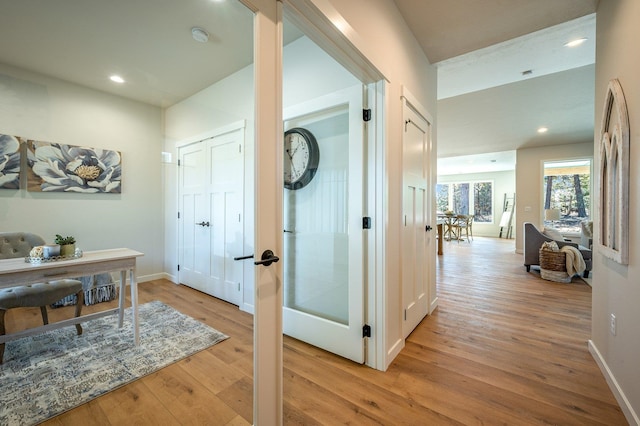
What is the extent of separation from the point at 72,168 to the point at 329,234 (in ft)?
5.31

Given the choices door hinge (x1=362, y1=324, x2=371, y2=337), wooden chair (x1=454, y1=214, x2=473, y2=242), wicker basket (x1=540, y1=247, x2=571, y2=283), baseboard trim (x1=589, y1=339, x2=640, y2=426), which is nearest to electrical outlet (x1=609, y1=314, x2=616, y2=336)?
baseboard trim (x1=589, y1=339, x2=640, y2=426)

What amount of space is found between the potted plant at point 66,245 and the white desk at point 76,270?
4 centimetres

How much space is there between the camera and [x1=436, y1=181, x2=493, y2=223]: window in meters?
11.1

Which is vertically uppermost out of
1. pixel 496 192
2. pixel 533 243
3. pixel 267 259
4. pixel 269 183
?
pixel 496 192

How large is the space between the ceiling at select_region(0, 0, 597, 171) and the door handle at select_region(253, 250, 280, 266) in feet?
3.06

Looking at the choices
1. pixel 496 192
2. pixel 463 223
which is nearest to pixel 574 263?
pixel 463 223

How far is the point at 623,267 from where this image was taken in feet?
5.15

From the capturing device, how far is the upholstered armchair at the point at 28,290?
997 mm

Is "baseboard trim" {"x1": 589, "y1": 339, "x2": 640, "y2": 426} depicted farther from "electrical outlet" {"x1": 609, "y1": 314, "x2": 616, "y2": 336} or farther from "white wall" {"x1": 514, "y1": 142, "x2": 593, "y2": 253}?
"white wall" {"x1": 514, "y1": 142, "x2": 593, "y2": 253}

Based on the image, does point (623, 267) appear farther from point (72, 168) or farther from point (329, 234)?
point (72, 168)

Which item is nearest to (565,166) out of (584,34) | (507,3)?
(584,34)

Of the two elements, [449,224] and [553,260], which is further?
[449,224]

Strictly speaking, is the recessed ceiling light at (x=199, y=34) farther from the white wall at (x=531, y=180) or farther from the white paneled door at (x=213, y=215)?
the white wall at (x=531, y=180)

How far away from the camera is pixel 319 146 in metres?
2.19
